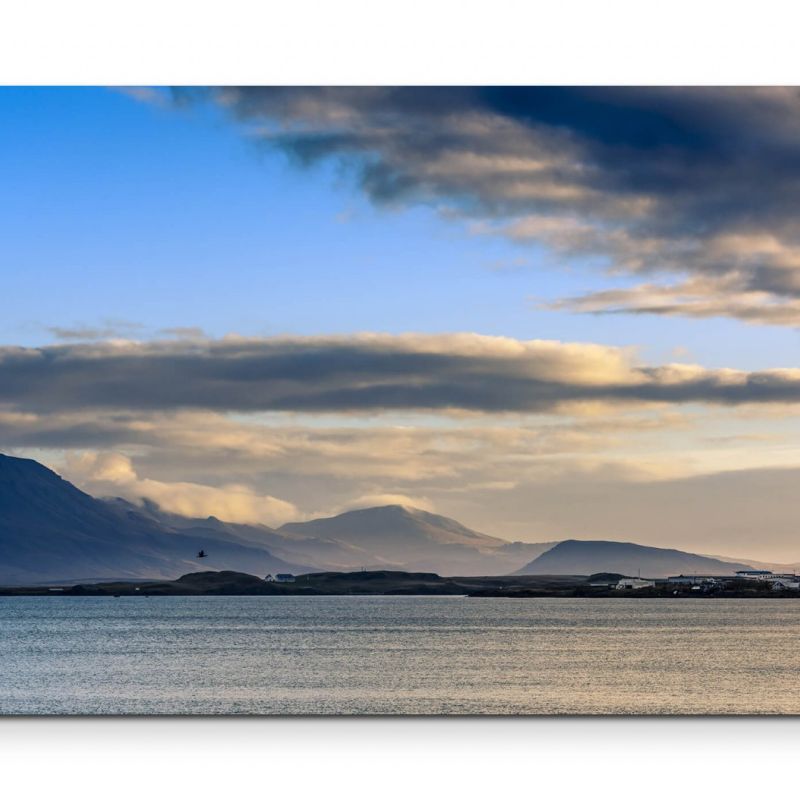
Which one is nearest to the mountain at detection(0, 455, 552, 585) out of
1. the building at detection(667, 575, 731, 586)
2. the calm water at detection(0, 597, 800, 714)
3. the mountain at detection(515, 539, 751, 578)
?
the mountain at detection(515, 539, 751, 578)

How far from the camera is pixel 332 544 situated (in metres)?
15.3

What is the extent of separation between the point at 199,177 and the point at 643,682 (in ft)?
27.8

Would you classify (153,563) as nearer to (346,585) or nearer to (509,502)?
(346,585)

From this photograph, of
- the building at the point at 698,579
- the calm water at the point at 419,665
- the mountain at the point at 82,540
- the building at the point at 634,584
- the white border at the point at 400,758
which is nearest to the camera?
the white border at the point at 400,758

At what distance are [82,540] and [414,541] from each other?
12135mm

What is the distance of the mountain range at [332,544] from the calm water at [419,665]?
1563 millimetres

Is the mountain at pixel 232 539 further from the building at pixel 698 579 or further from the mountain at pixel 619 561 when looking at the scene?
the building at pixel 698 579

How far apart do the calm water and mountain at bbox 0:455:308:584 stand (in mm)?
1640

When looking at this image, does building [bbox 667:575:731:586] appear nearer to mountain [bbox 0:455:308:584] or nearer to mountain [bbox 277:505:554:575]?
mountain [bbox 277:505:554:575]

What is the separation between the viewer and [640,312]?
1284 centimetres

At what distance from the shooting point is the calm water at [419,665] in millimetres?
15492

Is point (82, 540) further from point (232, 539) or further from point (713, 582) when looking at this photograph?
point (713, 582)

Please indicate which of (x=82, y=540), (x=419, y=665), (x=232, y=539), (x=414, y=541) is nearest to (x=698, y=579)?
(x=419, y=665)

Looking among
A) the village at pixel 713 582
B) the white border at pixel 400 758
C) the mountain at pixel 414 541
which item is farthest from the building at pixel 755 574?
the white border at pixel 400 758
